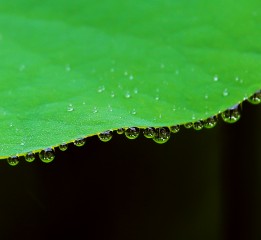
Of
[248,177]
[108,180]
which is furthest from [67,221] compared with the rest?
[248,177]

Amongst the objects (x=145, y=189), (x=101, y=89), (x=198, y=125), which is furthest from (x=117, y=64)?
(x=145, y=189)

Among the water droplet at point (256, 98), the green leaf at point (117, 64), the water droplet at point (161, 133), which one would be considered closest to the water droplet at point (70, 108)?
the green leaf at point (117, 64)

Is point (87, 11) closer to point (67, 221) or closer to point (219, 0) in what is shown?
point (219, 0)

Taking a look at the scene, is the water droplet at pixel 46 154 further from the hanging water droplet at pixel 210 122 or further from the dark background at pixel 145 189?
the dark background at pixel 145 189

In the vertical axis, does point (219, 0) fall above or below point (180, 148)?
above

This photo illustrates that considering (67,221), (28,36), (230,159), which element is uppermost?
(28,36)

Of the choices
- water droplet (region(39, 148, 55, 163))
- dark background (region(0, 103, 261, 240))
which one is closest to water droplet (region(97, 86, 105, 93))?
water droplet (region(39, 148, 55, 163))
